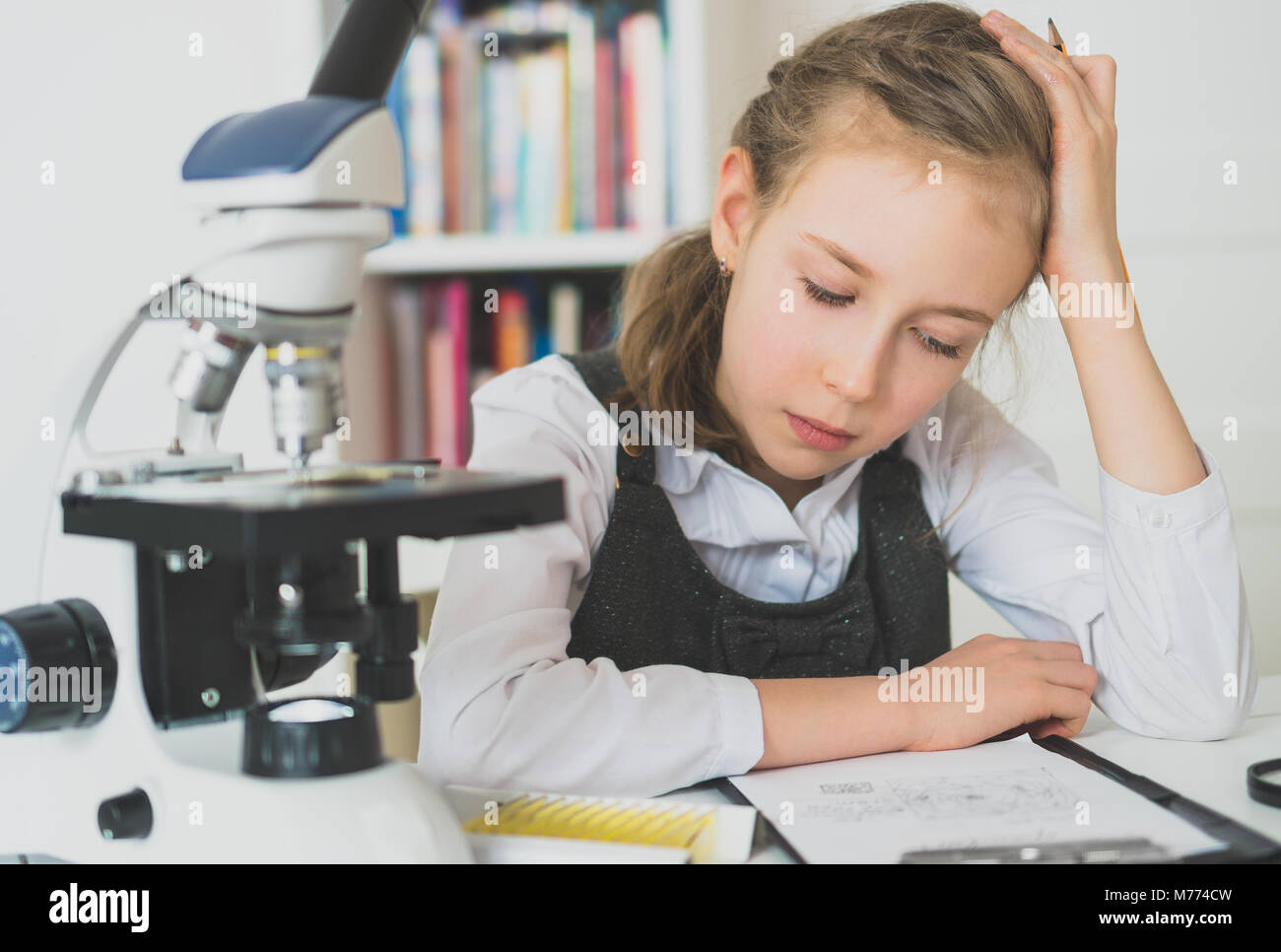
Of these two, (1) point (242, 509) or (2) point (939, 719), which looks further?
(2) point (939, 719)

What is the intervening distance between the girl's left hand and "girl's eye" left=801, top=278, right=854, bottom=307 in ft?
0.75

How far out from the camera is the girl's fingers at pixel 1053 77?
3.34 ft

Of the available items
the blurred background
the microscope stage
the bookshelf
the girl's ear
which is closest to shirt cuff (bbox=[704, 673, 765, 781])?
the microscope stage

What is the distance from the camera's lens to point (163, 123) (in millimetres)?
1595

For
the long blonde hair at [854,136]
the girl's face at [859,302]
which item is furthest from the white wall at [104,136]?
the girl's face at [859,302]

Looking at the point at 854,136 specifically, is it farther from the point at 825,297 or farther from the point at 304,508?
the point at 304,508

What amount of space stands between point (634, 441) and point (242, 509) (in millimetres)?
569

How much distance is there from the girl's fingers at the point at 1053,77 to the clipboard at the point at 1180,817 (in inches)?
21.0

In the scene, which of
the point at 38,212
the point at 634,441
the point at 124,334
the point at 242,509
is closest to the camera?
the point at 242,509

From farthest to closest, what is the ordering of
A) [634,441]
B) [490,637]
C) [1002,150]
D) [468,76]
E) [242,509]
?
1. [468,76]
2. [634,441]
3. [1002,150]
4. [490,637]
5. [242,509]

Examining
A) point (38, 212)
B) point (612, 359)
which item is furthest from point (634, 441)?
point (38, 212)

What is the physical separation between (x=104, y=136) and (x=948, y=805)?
1.32 m

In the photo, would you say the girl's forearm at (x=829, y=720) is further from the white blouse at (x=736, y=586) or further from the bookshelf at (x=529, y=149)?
the bookshelf at (x=529, y=149)
